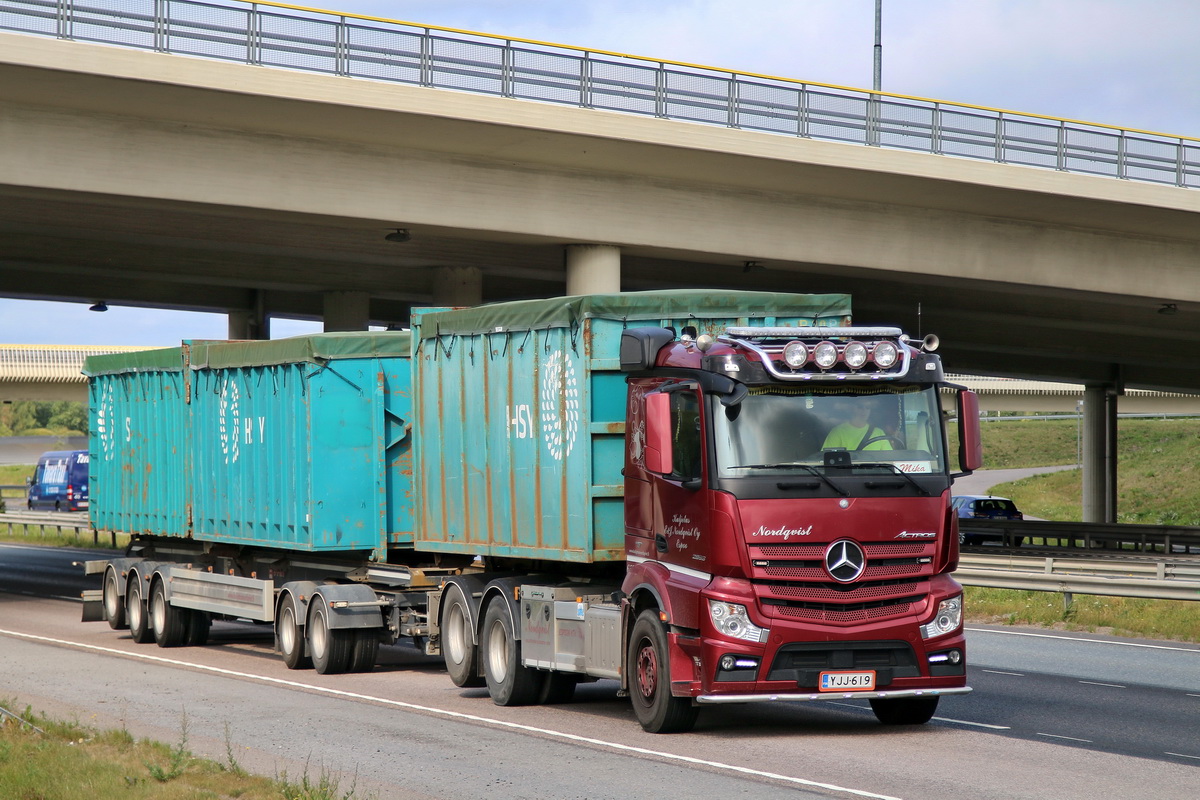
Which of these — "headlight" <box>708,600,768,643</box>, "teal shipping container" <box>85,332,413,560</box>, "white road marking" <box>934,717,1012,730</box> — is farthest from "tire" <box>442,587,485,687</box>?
"white road marking" <box>934,717,1012,730</box>

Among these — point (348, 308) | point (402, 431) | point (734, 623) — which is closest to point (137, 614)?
point (402, 431)

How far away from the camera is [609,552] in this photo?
12805 mm

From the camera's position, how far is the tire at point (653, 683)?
11.6 meters

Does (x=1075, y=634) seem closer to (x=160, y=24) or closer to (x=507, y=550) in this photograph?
(x=507, y=550)

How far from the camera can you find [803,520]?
1119cm

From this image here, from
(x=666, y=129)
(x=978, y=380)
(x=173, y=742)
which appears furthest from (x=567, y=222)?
(x=978, y=380)

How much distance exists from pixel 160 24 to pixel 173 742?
606 inches

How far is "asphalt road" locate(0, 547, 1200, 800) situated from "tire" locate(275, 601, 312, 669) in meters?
0.32

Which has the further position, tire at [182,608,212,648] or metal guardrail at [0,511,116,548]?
metal guardrail at [0,511,116,548]

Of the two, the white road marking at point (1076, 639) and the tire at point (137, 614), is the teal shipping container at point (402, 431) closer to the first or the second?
the tire at point (137, 614)

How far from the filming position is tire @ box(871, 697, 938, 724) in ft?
39.8

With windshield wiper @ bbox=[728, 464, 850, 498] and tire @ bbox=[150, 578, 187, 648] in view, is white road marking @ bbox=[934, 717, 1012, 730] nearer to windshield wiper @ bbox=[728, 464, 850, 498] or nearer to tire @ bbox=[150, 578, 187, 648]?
windshield wiper @ bbox=[728, 464, 850, 498]

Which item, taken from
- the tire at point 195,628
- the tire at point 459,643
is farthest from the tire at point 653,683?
the tire at point 195,628

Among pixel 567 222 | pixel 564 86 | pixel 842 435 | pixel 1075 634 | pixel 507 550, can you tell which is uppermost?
pixel 564 86
